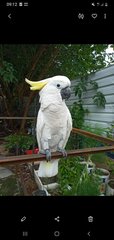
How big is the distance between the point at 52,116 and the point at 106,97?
990 millimetres

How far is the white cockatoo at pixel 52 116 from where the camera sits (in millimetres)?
753

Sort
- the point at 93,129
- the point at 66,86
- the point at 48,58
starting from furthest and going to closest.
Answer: the point at 48,58, the point at 93,129, the point at 66,86

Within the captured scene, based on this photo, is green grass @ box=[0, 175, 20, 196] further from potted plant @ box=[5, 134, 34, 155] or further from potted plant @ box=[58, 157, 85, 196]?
potted plant @ box=[5, 134, 34, 155]

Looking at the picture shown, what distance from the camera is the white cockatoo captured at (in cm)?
75

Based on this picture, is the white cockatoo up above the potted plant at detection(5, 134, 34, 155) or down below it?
above

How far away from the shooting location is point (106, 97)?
1691mm

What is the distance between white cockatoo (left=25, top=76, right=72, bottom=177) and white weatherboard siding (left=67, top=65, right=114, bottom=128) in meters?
0.79

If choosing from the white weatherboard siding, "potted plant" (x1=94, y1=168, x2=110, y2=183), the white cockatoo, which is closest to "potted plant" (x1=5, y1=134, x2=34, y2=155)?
the white weatherboard siding

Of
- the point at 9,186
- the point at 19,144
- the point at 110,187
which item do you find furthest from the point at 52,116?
the point at 19,144

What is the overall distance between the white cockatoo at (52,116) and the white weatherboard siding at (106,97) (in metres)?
0.79
